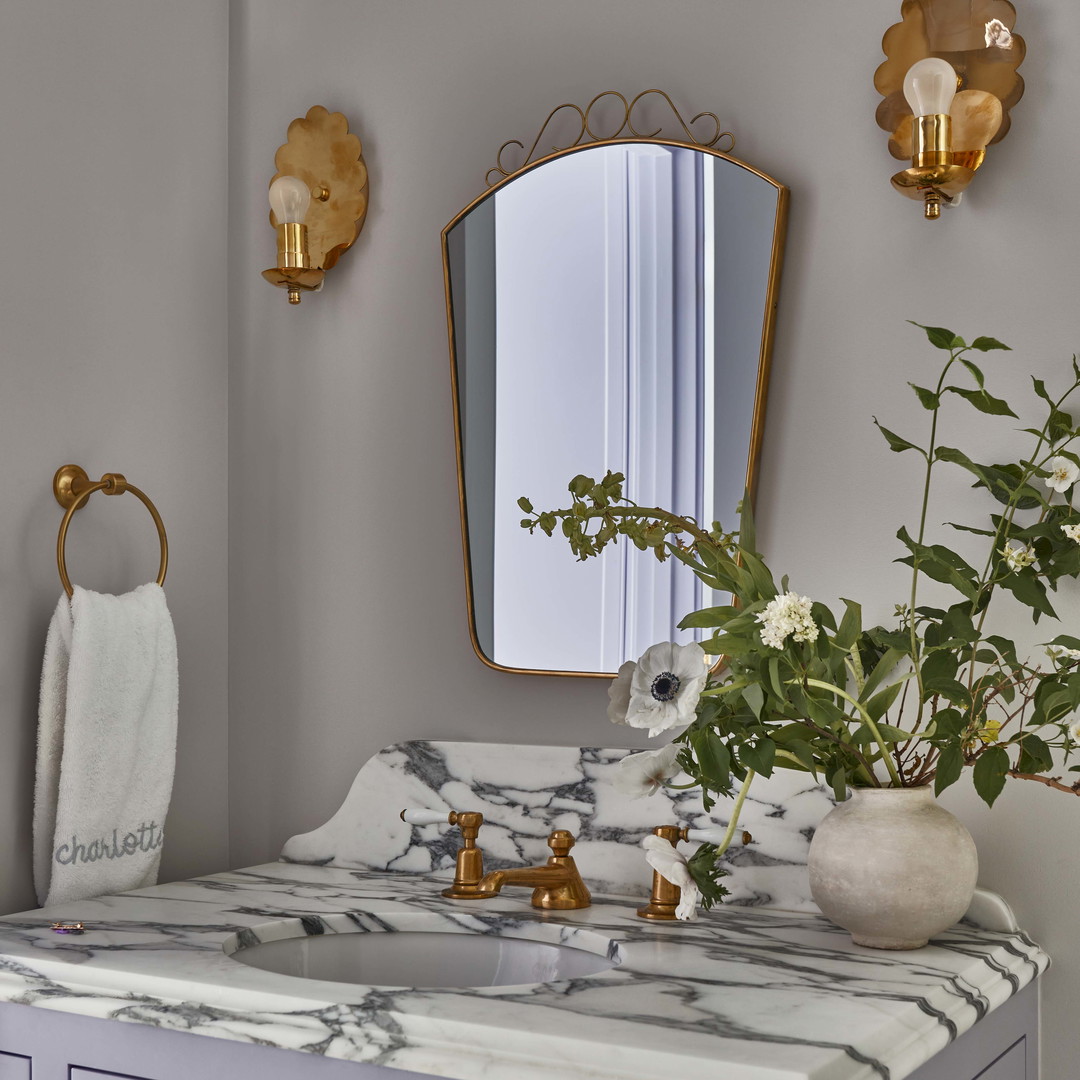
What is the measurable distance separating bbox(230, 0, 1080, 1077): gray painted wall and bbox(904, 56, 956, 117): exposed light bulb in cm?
11

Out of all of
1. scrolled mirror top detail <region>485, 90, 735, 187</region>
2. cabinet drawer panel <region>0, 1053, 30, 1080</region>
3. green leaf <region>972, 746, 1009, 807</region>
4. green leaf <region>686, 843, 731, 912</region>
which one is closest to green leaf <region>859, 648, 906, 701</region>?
green leaf <region>972, 746, 1009, 807</region>

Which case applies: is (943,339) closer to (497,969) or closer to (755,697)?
(755,697)

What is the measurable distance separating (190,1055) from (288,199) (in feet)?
3.30

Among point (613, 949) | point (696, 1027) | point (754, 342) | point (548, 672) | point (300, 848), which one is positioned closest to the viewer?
point (696, 1027)

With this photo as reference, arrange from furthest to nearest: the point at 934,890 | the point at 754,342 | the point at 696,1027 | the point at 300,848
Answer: the point at 300,848, the point at 754,342, the point at 934,890, the point at 696,1027

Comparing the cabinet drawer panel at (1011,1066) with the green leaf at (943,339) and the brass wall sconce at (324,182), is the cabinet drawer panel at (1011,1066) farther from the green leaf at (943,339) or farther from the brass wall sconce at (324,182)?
the brass wall sconce at (324,182)

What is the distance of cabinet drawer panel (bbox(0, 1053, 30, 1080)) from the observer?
115cm

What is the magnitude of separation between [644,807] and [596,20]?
93cm

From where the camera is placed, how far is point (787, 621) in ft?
3.49

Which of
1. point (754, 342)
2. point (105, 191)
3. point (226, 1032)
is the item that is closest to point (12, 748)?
point (226, 1032)

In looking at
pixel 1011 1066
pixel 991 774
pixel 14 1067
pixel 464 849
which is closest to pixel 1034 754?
pixel 991 774

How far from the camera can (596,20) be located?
5.09 ft

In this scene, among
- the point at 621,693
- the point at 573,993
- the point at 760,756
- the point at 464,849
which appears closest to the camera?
the point at 573,993

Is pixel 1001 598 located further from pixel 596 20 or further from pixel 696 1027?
pixel 596 20
